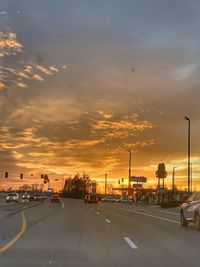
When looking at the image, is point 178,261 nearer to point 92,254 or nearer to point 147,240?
point 92,254

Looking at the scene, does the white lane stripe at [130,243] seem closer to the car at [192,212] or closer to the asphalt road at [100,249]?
the asphalt road at [100,249]

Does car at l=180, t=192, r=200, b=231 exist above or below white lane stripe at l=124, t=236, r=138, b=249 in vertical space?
above

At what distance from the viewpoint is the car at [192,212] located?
2384cm

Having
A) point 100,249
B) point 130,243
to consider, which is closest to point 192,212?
point 130,243

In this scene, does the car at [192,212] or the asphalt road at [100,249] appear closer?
the asphalt road at [100,249]

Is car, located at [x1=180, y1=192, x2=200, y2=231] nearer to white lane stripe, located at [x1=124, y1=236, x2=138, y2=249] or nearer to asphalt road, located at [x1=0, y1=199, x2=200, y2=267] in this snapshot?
asphalt road, located at [x1=0, y1=199, x2=200, y2=267]

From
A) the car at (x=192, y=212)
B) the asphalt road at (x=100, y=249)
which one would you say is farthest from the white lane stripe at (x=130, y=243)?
the car at (x=192, y=212)

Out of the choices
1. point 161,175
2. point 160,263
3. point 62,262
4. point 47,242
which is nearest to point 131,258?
point 160,263

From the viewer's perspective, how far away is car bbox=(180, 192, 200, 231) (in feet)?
78.2

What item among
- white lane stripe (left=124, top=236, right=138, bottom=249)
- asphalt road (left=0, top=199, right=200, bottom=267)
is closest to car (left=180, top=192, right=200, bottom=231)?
asphalt road (left=0, top=199, right=200, bottom=267)

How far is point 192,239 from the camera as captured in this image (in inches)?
750

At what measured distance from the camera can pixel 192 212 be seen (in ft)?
79.9

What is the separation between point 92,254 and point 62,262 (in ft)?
6.18

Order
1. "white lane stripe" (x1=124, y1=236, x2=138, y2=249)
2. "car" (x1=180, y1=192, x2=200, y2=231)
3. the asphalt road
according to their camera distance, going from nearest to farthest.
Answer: the asphalt road → "white lane stripe" (x1=124, y1=236, x2=138, y2=249) → "car" (x1=180, y1=192, x2=200, y2=231)
